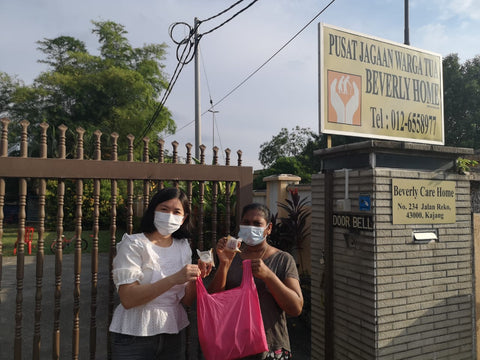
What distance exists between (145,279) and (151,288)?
126 millimetres

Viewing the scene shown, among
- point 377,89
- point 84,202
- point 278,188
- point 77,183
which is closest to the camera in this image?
point 77,183

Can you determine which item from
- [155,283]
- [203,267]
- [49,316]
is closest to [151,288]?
[155,283]

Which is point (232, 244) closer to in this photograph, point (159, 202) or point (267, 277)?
point (267, 277)

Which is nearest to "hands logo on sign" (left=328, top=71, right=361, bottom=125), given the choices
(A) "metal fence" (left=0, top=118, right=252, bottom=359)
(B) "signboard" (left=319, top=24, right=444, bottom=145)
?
(B) "signboard" (left=319, top=24, right=444, bottom=145)

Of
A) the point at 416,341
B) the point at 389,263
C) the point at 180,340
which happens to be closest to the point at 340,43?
the point at 389,263

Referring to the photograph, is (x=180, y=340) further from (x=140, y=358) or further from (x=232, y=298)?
(x=232, y=298)

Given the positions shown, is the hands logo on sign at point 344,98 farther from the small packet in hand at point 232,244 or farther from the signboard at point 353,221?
the small packet in hand at point 232,244

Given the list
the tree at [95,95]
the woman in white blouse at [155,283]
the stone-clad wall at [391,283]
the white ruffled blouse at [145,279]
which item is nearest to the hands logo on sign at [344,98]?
the stone-clad wall at [391,283]

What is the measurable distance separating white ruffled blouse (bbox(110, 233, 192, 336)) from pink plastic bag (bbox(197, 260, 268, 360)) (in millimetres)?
185

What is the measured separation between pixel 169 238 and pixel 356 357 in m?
2.04

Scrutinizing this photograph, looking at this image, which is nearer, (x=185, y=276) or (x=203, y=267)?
(x=185, y=276)

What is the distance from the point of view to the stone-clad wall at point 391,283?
2951mm

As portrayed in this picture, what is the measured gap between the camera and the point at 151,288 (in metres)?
1.92

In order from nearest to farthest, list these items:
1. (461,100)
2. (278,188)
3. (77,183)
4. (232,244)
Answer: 1. (232,244)
2. (77,183)
3. (278,188)
4. (461,100)
